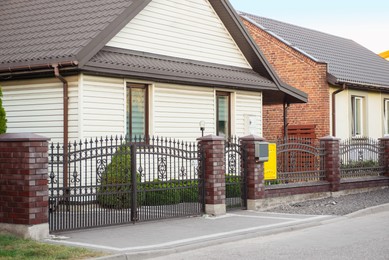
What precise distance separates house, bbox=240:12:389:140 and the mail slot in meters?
8.82

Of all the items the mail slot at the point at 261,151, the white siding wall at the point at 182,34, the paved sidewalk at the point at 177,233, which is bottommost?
the paved sidewalk at the point at 177,233

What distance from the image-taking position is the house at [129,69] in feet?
50.6

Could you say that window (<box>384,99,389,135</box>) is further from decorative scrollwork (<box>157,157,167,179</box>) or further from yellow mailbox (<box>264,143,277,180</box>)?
decorative scrollwork (<box>157,157,167,179</box>)

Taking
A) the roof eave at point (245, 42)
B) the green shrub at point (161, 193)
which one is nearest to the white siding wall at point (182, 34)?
the roof eave at point (245, 42)

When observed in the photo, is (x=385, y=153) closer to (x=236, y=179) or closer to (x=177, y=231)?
(x=236, y=179)

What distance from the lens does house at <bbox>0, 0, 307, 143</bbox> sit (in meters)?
15.4

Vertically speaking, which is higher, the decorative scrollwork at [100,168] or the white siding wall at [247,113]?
the white siding wall at [247,113]

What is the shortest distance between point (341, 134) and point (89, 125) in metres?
13.8

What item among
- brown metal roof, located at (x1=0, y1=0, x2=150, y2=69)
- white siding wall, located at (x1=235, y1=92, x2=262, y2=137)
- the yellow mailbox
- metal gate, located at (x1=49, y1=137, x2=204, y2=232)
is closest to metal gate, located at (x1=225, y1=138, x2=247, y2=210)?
the yellow mailbox

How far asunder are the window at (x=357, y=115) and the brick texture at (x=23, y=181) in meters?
19.1

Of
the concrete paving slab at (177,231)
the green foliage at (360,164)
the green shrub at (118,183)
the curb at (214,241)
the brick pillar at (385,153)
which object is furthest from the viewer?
the brick pillar at (385,153)

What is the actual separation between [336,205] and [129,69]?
19.6 ft

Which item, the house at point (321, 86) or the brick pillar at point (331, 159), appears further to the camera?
the house at point (321, 86)

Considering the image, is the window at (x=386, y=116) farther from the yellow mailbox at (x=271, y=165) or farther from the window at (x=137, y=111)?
the window at (x=137, y=111)
